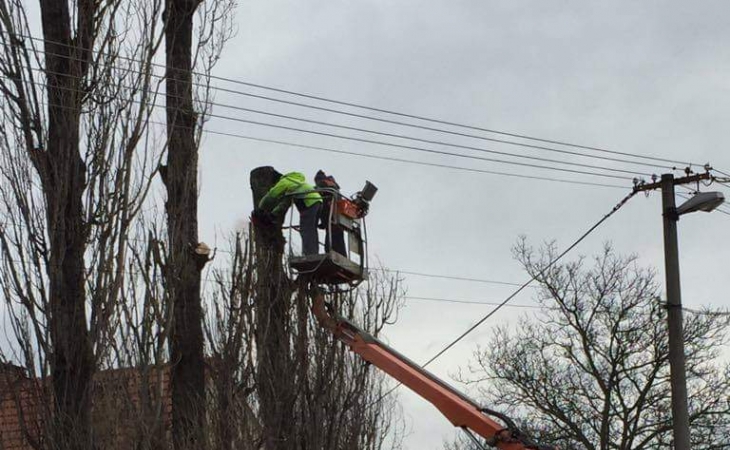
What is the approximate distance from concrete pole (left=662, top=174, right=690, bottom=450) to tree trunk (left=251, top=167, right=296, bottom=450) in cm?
480

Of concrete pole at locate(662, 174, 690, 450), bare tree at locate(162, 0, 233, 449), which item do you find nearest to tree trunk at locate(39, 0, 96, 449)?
bare tree at locate(162, 0, 233, 449)

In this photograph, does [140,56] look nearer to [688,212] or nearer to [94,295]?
[94,295]

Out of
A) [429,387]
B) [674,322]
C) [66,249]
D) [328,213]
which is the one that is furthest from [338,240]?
[674,322]

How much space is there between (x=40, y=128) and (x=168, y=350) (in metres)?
2.77

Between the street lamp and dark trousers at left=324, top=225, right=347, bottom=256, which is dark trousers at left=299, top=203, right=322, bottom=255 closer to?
dark trousers at left=324, top=225, right=347, bottom=256

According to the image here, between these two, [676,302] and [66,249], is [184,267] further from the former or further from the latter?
[676,302]

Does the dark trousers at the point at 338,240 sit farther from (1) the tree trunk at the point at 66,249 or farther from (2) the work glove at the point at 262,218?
(1) the tree trunk at the point at 66,249

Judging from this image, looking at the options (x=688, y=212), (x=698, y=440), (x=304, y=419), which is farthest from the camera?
(x=698, y=440)

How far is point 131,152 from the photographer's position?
47.4 ft

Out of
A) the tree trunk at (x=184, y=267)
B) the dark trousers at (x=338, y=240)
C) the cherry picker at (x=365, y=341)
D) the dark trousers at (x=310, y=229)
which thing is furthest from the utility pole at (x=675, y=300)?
the tree trunk at (x=184, y=267)

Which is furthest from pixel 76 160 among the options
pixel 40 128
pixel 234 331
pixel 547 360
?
pixel 547 360

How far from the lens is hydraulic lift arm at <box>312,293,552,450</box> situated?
1298 centimetres

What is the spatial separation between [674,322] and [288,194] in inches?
215

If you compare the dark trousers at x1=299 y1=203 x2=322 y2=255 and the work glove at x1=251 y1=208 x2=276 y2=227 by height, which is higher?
the work glove at x1=251 y1=208 x2=276 y2=227
